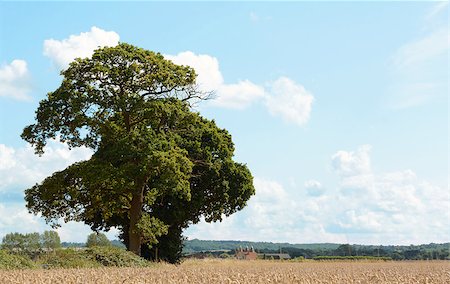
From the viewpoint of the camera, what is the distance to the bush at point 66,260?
25.5 m

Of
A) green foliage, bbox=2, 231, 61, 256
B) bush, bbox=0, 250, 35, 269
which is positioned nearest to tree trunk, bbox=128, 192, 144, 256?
bush, bbox=0, 250, 35, 269

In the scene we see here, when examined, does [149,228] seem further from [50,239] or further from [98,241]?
[50,239]

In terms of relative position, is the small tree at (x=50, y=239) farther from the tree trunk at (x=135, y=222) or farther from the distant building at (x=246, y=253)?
the tree trunk at (x=135, y=222)

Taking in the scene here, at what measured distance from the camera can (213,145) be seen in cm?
4178

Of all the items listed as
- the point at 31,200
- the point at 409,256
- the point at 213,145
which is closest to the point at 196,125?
the point at 213,145

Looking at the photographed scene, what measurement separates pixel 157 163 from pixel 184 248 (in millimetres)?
10842

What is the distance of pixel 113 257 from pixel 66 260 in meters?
3.32

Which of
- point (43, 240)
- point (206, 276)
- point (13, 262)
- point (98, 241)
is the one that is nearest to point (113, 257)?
point (13, 262)

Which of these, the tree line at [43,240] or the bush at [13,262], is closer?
the bush at [13,262]

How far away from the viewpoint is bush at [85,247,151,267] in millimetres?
28688

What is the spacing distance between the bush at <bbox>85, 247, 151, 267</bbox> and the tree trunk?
5049mm

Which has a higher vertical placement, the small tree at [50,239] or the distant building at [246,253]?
the small tree at [50,239]

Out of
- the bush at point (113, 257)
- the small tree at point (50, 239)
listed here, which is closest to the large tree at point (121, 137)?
the bush at point (113, 257)

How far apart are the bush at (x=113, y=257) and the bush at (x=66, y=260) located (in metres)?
0.57
